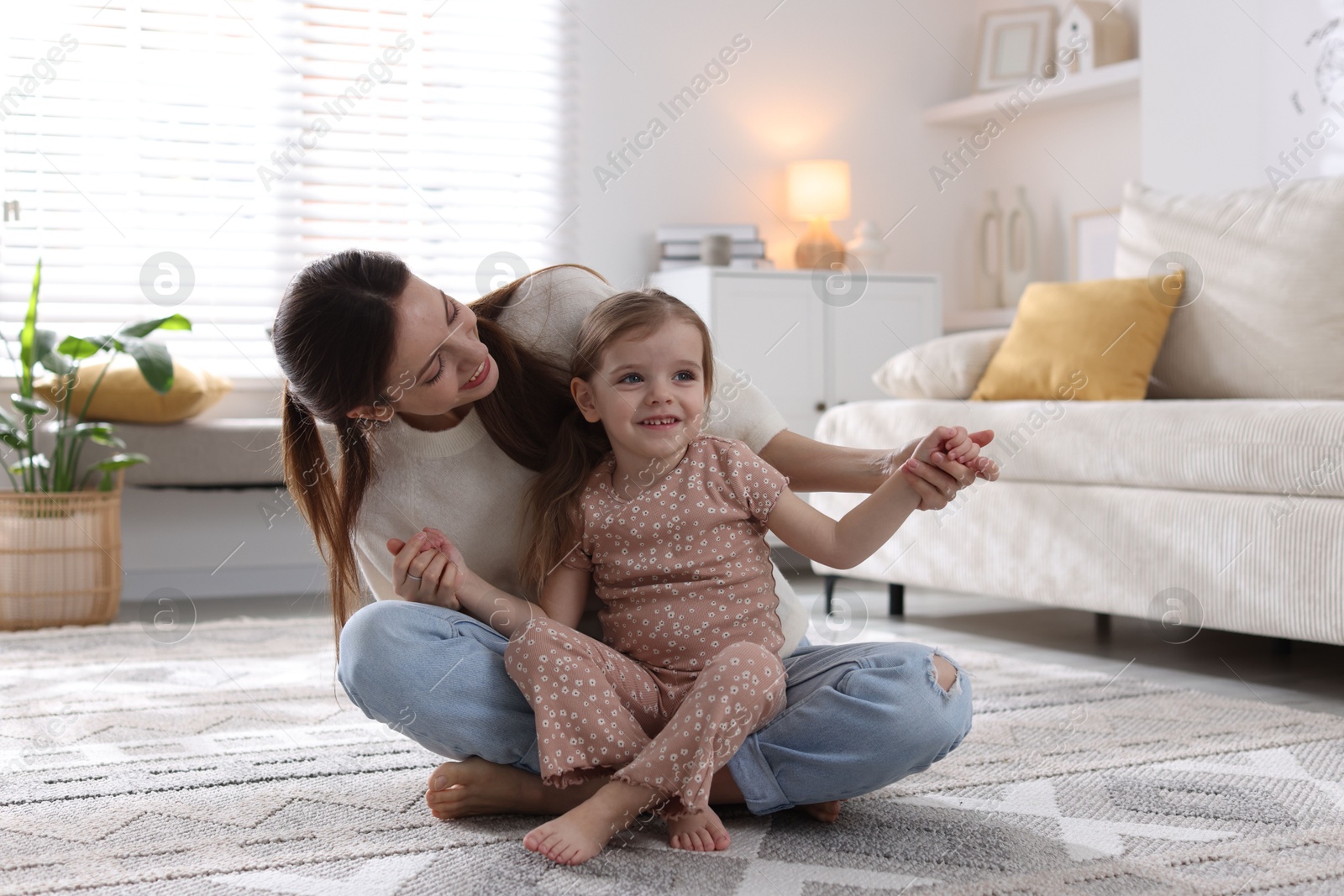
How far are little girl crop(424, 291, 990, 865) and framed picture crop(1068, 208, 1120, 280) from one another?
2.76 meters

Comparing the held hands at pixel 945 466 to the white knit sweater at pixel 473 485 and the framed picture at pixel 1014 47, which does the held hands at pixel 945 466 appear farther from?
the framed picture at pixel 1014 47

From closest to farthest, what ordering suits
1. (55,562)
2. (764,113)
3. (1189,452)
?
1. (1189,452)
2. (55,562)
3. (764,113)

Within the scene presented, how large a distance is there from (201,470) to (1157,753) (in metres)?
2.34

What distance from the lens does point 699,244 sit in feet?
12.4

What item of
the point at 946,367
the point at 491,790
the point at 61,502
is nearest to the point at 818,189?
the point at 946,367

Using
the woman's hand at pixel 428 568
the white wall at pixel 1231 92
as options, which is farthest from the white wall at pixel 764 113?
the woman's hand at pixel 428 568

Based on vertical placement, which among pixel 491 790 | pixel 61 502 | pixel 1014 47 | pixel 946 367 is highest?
pixel 1014 47

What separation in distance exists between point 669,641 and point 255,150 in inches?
107

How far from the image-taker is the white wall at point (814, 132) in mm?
3861

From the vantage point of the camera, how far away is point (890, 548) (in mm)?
2639

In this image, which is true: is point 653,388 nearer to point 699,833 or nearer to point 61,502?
point 699,833

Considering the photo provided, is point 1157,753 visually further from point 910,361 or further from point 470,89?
point 470,89

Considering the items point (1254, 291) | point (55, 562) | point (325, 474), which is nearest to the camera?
point (325, 474)

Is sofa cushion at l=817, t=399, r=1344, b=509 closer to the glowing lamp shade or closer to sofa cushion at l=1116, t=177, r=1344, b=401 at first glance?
sofa cushion at l=1116, t=177, r=1344, b=401
